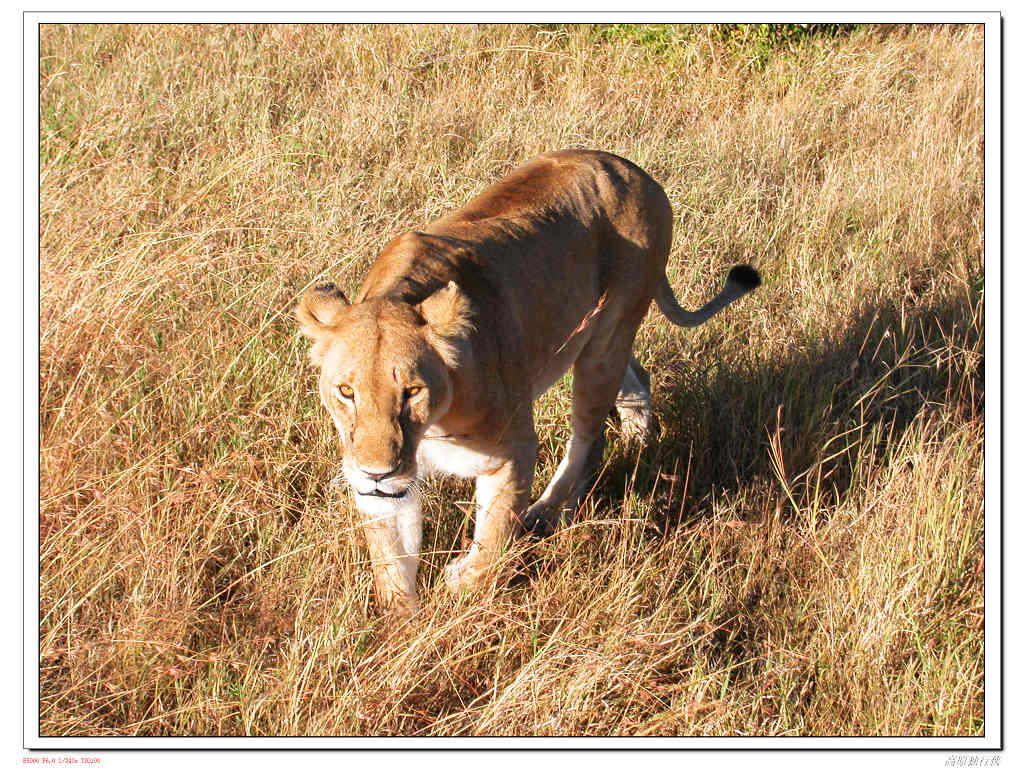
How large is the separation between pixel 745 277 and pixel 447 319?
1.82 meters

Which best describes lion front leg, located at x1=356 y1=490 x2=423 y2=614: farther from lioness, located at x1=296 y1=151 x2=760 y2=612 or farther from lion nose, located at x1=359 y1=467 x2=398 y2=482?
lion nose, located at x1=359 y1=467 x2=398 y2=482

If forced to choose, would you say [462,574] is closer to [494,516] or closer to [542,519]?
[494,516]

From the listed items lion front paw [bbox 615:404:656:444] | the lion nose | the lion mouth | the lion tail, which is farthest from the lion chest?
the lion tail

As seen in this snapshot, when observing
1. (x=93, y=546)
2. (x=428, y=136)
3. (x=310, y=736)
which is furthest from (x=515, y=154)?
(x=310, y=736)

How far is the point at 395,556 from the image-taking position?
9.57 feet

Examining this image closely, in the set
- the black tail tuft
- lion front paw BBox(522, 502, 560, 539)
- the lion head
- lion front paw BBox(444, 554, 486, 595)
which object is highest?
the black tail tuft

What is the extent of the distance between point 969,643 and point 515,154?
11.7 ft

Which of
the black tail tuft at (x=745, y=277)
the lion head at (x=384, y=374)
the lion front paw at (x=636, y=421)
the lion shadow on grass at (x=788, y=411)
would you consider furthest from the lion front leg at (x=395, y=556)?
the black tail tuft at (x=745, y=277)

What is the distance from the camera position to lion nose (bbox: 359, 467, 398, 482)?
240 cm

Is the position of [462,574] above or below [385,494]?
below

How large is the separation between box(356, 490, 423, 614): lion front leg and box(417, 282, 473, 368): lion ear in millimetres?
442

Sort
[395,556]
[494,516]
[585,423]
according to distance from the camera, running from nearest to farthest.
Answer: [395,556], [494,516], [585,423]

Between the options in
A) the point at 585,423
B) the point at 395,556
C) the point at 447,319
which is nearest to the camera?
the point at 447,319

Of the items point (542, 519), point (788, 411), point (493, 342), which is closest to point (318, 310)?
point (493, 342)
